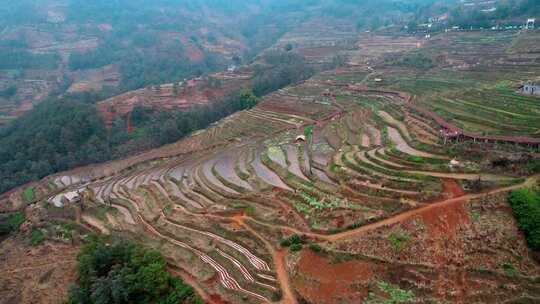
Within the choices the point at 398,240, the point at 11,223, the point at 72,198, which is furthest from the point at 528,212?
the point at 11,223

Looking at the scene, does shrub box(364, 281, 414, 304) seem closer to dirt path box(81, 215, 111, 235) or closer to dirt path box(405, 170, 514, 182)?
dirt path box(405, 170, 514, 182)

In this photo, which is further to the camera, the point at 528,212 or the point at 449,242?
the point at 449,242

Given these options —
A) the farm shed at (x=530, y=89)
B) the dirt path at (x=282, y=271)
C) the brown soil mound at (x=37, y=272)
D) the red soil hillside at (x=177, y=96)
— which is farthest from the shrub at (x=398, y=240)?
the red soil hillside at (x=177, y=96)

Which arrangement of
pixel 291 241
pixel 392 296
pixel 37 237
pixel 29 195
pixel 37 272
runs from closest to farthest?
pixel 392 296, pixel 291 241, pixel 37 272, pixel 37 237, pixel 29 195

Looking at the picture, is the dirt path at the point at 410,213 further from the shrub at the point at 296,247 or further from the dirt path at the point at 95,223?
the dirt path at the point at 95,223

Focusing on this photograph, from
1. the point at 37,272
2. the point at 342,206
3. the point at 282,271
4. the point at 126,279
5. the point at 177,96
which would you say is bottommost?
the point at 37,272

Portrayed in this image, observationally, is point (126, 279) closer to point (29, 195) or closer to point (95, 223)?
point (95, 223)

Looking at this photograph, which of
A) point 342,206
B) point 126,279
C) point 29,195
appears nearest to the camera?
point 126,279
